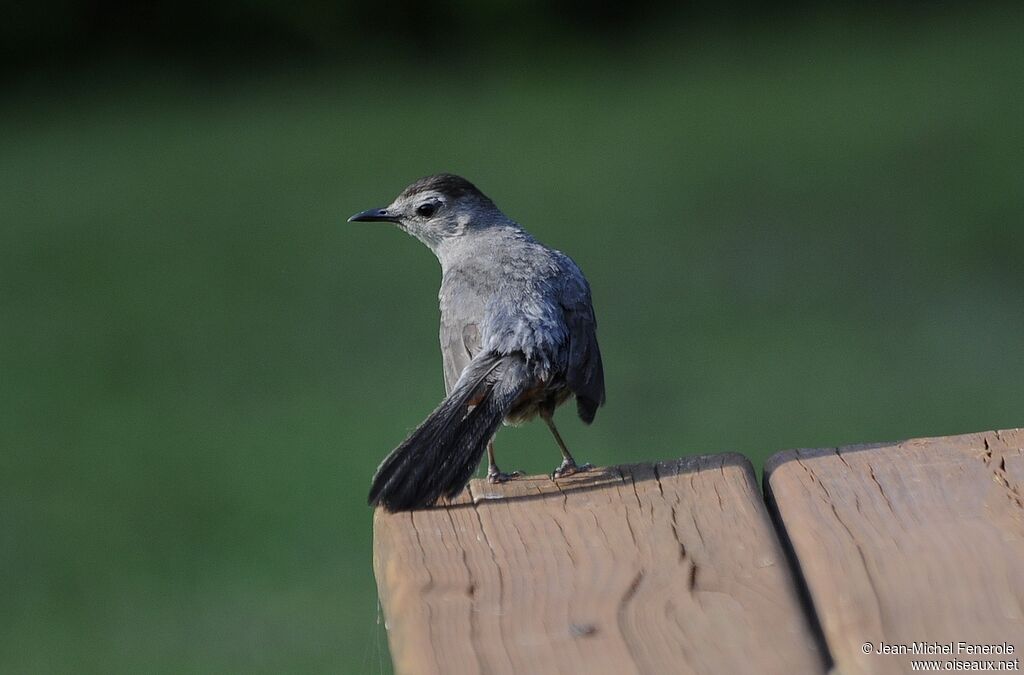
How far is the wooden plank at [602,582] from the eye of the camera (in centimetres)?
203

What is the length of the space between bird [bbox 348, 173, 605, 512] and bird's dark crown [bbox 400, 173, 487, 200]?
24 cm

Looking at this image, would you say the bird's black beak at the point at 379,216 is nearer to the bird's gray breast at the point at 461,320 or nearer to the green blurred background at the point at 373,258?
the bird's gray breast at the point at 461,320

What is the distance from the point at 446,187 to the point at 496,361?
1623mm

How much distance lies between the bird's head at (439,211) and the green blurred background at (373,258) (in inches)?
58.3

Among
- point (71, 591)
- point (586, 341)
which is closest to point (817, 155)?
point (71, 591)

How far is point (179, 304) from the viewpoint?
12.3 meters

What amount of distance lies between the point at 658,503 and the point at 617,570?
0.33 metres

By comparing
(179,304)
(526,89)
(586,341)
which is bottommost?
(586,341)

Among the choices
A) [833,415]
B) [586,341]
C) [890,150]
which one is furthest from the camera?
[890,150]

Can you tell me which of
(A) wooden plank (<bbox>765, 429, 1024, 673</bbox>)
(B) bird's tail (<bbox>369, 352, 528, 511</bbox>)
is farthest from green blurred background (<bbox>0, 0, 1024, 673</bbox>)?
(A) wooden plank (<bbox>765, 429, 1024, 673</bbox>)

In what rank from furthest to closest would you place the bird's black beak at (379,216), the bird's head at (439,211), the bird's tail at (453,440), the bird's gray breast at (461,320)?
1. the bird's black beak at (379,216)
2. the bird's head at (439,211)
3. the bird's gray breast at (461,320)
4. the bird's tail at (453,440)

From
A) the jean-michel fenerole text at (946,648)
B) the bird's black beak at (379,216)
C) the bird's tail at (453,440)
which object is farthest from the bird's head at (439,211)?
the jean-michel fenerole text at (946,648)

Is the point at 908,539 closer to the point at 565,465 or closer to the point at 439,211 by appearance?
the point at 565,465

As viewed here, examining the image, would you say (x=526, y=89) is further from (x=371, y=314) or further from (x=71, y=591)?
(x=71, y=591)
